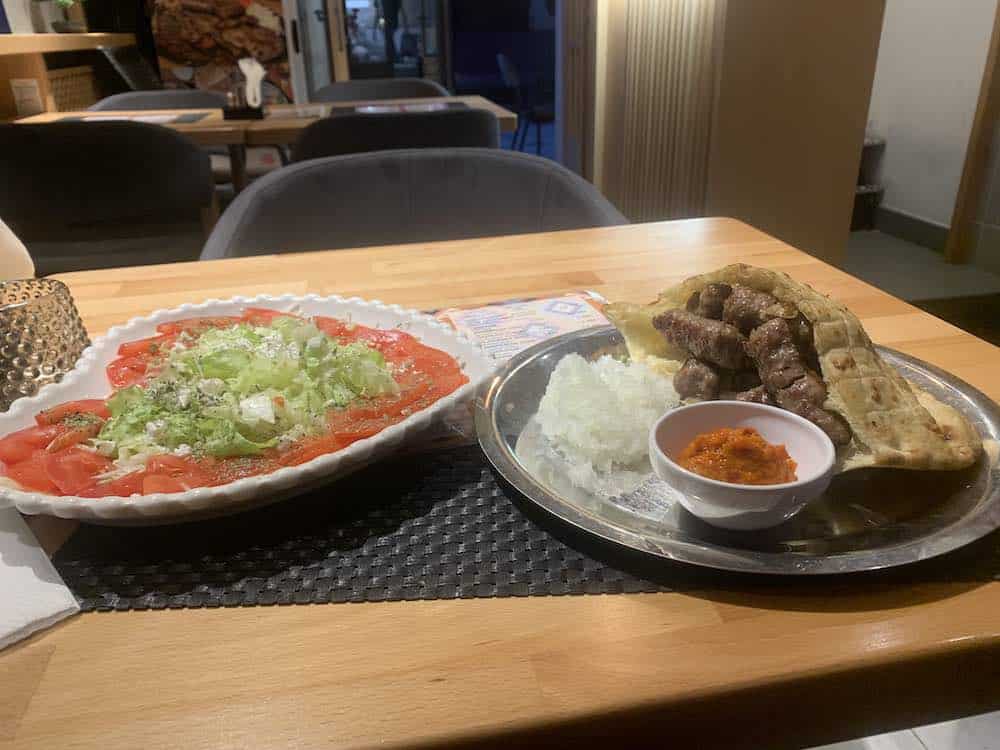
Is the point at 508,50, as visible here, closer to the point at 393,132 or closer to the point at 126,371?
the point at 393,132

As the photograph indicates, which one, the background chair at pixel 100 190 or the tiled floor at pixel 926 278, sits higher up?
the background chair at pixel 100 190

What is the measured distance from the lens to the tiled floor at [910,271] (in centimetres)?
383

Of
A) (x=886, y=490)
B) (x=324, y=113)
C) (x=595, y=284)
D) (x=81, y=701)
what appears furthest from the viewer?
(x=324, y=113)

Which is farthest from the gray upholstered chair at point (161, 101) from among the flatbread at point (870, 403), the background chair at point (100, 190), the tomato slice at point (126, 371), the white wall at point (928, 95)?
the white wall at point (928, 95)

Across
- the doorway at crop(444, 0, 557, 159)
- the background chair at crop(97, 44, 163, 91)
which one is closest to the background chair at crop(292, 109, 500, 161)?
the background chair at crop(97, 44, 163, 91)

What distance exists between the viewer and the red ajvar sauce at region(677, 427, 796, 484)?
597 mm

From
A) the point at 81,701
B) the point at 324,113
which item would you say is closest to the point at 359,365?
the point at 81,701

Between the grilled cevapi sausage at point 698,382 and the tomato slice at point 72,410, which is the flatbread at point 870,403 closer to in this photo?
the grilled cevapi sausage at point 698,382

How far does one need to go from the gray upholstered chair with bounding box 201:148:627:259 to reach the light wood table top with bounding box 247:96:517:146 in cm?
85

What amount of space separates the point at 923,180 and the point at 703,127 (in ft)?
6.21

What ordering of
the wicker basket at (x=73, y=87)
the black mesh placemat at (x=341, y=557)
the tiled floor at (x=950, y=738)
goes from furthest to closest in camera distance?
the wicker basket at (x=73, y=87) < the tiled floor at (x=950, y=738) < the black mesh placemat at (x=341, y=557)

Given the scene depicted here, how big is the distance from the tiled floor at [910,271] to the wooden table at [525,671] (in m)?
3.68

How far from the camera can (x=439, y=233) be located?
6.41 ft

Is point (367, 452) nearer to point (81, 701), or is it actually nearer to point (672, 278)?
point (81, 701)
